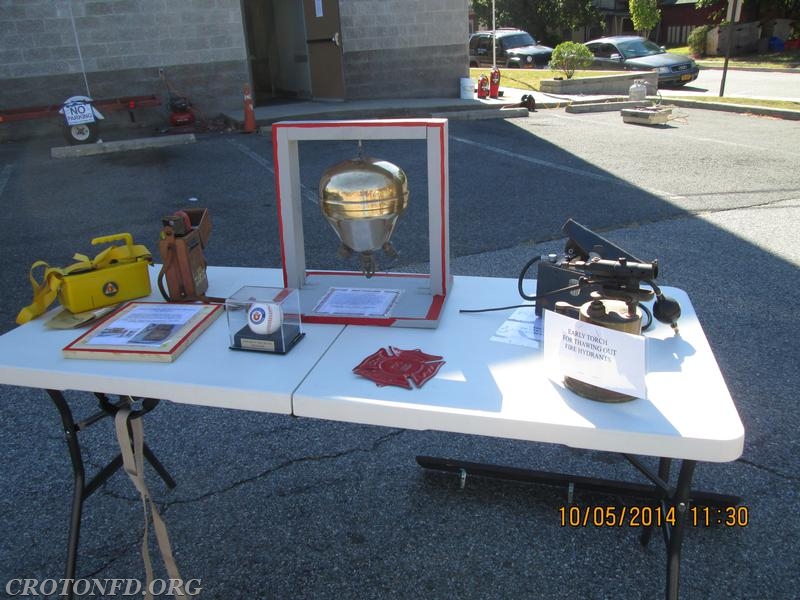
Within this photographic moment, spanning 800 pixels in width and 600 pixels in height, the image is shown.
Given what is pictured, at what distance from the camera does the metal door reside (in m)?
11.1

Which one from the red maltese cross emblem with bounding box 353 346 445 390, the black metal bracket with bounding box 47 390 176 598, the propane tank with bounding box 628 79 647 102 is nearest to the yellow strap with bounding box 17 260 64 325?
the black metal bracket with bounding box 47 390 176 598

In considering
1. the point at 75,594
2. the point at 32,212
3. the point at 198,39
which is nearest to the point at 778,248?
the point at 75,594

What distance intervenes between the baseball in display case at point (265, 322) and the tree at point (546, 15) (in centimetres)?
3580

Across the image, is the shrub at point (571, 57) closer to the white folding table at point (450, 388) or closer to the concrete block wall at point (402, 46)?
the concrete block wall at point (402, 46)

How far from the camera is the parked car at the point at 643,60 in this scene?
15352mm

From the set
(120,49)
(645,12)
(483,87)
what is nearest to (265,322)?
(120,49)

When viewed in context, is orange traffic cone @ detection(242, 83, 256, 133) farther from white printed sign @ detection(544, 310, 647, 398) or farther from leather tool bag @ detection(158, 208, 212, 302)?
white printed sign @ detection(544, 310, 647, 398)

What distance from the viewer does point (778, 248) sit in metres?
4.97

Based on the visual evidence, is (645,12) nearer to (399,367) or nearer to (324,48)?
(324,48)

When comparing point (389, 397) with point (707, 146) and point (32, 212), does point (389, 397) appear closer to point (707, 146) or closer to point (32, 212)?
point (32, 212)

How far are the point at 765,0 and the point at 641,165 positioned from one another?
26.2 meters

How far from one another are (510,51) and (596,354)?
2160 centimetres

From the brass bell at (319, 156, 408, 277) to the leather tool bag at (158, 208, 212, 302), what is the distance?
609 mm

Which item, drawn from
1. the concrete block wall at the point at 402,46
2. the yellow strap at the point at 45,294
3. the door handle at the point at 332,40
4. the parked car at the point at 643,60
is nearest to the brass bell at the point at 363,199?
the yellow strap at the point at 45,294
